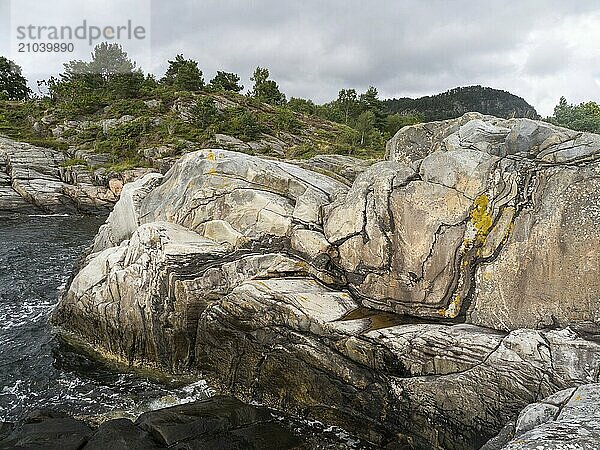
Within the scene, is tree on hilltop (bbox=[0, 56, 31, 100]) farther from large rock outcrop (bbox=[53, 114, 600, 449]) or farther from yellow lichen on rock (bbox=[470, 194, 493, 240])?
yellow lichen on rock (bbox=[470, 194, 493, 240])

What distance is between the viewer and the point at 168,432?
10.2 meters

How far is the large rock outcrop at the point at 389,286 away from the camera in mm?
10445

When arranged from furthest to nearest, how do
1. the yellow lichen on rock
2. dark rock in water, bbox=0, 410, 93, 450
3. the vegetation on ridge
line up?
the vegetation on ridge, the yellow lichen on rock, dark rock in water, bbox=0, 410, 93, 450

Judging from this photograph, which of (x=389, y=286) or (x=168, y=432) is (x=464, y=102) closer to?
(x=389, y=286)

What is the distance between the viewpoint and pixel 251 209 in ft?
51.9

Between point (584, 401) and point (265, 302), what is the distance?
8.33 meters

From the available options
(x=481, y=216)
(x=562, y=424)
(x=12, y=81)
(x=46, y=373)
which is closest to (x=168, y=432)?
(x=46, y=373)

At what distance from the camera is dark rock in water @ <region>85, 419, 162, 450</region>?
962 cm

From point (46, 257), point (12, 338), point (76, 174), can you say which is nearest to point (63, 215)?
point (76, 174)

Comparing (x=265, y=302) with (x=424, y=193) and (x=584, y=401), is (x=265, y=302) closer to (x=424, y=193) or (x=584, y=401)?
(x=424, y=193)

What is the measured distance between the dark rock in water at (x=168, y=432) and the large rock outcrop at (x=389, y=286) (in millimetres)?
1326

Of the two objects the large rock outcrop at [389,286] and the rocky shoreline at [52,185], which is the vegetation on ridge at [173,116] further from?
the large rock outcrop at [389,286]

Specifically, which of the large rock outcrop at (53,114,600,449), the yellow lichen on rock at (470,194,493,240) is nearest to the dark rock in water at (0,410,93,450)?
the large rock outcrop at (53,114,600,449)

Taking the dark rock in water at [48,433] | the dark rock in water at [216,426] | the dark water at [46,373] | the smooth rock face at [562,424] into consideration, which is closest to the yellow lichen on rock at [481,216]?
the smooth rock face at [562,424]
